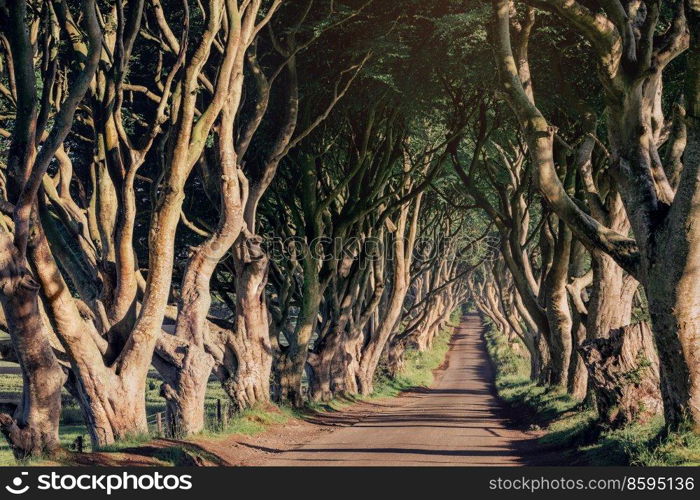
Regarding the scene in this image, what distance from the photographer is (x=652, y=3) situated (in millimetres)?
13648

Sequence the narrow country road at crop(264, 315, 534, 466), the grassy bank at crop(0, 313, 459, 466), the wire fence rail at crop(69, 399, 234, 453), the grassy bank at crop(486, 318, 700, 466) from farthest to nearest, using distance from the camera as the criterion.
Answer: the wire fence rail at crop(69, 399, 234, 453)
the narrow country road at crop(264, 315, 534, 466)
the grassy bank at crop(0, 313, 459, 466)
the grassy bank at crop(486, 318, 700, 466)

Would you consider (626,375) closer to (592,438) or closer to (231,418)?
(592,438)

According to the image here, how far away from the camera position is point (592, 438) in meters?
15.2

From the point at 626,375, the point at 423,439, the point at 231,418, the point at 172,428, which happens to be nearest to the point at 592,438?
the point at 626,375

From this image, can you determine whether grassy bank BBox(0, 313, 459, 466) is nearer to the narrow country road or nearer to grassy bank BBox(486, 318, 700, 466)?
the narrow country road

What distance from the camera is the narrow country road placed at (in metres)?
14.5

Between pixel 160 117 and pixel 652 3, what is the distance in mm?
8438

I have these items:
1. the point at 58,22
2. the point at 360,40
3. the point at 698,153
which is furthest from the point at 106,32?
the point at 698,153

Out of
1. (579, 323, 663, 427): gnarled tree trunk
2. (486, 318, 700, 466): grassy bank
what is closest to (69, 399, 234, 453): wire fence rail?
(486, 318, 700, 466): grassy bank

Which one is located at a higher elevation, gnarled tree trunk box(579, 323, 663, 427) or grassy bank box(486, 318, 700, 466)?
gnarled tree trunk box(579, 323, 663, 427)

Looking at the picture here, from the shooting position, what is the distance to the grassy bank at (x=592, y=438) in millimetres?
11391

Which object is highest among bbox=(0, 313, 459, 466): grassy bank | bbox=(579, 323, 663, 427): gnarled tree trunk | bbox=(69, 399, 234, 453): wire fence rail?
bbox=(579, 323, 663, 427): gnarled tree trunk

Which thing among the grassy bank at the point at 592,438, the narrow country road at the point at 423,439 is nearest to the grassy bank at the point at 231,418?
the narrow country road at the point at 423,439

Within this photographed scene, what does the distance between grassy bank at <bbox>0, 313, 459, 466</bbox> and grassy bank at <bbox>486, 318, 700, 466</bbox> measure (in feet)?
18.8
